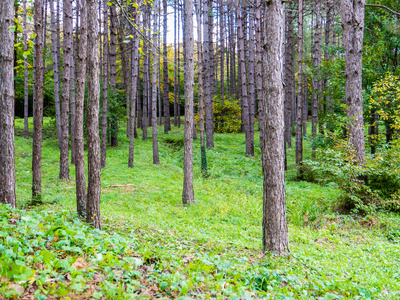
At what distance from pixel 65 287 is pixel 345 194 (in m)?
8.38

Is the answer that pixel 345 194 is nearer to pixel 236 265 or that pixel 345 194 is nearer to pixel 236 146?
pixel 236 265

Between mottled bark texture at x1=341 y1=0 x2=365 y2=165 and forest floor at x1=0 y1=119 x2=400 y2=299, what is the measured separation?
2.19 meters

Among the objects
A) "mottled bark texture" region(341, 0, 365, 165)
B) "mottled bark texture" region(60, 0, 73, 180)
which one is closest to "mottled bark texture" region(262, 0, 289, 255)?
"mottled bark texture" region(341, 0, 365, 165)

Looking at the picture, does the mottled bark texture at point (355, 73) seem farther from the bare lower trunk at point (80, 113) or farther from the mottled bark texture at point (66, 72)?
the mottled bark texture at point (66, 72)

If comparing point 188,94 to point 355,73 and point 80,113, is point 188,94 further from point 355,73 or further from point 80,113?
point 355,73

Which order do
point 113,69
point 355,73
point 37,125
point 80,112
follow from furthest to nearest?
1. point 113,69
2. point 355,73
3. point 37,125
4. point 80,112

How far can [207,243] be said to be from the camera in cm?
554

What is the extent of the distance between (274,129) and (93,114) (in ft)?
10.7

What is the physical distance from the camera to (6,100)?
5.21 m

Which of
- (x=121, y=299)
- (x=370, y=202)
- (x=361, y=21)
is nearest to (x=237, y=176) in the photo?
(x=370, y=202)

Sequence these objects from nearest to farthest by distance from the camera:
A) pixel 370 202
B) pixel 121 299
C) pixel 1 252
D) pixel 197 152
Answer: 1. pixel 121 299
2. pixel 1 252
3. pixel 370 202
4. pixel 197 152

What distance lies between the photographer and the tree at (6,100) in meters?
5.16

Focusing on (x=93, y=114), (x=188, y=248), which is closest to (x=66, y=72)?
(x=93, y=114)

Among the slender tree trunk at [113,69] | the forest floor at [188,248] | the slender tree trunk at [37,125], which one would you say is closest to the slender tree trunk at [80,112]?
the forest floor at [188,248]
